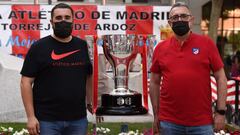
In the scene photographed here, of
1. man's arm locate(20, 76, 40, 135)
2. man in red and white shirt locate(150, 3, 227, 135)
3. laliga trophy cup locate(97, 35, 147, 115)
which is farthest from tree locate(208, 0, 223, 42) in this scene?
man's arm locate(20, 76, 40, 135)

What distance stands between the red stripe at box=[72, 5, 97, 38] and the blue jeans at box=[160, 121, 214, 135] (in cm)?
491

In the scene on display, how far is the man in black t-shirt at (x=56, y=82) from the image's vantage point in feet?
13.2

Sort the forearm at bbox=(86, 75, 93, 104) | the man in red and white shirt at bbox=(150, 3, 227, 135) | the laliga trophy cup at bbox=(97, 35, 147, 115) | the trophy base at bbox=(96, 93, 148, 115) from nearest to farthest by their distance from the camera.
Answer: the man in red and white shirt at bbox=(150, 3, 227, 135) < the forearm at bbox=(86, 75, 93, 104) < the trophy base at bbox=(96, 93, 148, 115) < the laliga trophy cup at bbox=(97, 35, 147, 115)

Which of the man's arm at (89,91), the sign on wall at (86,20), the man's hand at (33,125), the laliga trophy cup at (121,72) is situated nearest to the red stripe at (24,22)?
the sign on wall at (86,20)

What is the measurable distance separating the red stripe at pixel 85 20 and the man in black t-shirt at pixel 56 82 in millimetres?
4547

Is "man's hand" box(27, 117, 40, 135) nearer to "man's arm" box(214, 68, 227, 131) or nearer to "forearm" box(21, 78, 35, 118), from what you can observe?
"forearm" box(21, 78, 35, 118)

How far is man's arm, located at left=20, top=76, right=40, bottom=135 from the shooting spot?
3.99 metres

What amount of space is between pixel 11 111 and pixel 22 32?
4.84 ft

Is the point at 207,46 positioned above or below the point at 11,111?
above

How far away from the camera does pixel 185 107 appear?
3967mm

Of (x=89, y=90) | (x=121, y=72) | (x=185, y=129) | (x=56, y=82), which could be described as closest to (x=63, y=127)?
(x=56, y=82)

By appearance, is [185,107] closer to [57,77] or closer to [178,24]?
[178,24]

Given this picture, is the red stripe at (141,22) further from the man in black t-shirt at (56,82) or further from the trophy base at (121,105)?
the man in black t-shirt at (56,82)

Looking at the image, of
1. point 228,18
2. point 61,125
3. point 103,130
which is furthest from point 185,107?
point 228,18
